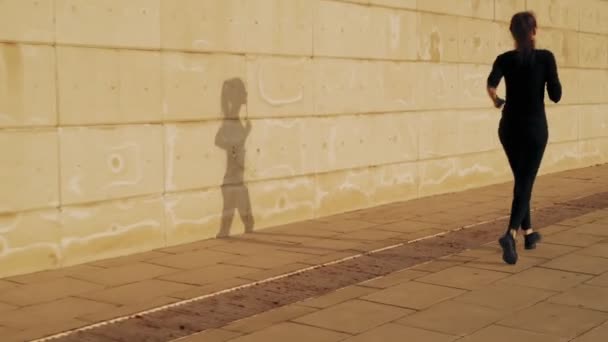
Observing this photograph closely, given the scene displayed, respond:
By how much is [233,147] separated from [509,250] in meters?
2.67

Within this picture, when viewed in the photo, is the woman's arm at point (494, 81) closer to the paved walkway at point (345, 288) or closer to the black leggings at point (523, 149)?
the black leggings at point (523, 149)

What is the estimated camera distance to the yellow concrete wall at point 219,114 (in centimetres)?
610

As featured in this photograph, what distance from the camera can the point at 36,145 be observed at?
6070mm

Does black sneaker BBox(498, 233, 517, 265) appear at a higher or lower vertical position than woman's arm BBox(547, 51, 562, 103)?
lower

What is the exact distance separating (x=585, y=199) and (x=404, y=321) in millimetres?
5876

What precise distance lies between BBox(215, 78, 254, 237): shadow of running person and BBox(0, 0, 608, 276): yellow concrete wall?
2 cm

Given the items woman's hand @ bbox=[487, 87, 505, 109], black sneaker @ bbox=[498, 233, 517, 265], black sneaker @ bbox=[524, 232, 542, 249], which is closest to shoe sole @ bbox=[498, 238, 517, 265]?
black sneaker @ bbox=[498, 233, 517, 265]

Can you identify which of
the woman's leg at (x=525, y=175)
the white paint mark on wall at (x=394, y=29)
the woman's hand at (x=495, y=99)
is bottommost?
the woman's leg at (x=525, y=175)

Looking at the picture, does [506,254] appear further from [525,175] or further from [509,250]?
[525,175]

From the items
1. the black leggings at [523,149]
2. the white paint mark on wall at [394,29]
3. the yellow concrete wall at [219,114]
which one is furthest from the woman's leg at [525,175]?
the white paint mark on wall at [394,29]

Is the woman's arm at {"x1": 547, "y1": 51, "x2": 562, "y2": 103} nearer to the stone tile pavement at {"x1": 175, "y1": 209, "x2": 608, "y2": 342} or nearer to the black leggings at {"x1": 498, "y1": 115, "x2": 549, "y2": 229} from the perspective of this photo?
the black leggings at {"x1": 498, "y1": 115, "x2": 549, "y2": 229}

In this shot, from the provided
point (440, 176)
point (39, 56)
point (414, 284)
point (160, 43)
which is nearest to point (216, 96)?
Answer: point (160, 43)

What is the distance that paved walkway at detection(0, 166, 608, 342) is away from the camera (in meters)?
4.71

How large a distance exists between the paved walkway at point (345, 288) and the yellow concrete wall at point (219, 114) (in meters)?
0.35
